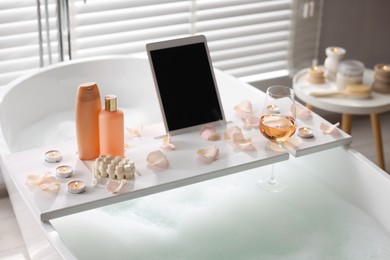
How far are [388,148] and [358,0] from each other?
0.86m

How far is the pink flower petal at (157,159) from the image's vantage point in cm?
190

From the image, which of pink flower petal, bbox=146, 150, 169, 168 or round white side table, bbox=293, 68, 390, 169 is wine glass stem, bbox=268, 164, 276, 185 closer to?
pink flower petal, bbox=146, 150, 169, 168

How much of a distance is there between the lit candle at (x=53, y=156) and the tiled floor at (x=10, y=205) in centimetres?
81

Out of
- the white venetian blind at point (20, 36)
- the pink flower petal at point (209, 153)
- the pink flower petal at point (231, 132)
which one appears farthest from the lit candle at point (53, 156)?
the white venetian blind at point (20, 36)

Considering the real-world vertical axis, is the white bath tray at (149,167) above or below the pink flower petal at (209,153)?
below

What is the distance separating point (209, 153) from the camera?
1970mm

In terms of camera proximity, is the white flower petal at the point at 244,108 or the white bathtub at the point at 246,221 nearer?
the white bathtub at the point at 246,221

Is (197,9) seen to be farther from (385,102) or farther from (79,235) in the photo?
(79,235)

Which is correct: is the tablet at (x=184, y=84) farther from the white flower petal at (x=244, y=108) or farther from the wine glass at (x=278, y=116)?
the wine glass at (x=278, y=116)

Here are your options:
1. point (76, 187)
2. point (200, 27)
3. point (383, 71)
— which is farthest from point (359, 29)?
point (76, 187)

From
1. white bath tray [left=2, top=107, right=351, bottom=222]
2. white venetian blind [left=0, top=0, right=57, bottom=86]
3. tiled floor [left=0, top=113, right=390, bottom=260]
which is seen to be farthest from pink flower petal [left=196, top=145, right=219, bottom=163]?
white venetian blind [left=0, top=0, right=57, bottom=86]

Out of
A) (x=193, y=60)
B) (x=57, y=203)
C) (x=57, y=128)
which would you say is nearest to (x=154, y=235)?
(x=57, y=203)

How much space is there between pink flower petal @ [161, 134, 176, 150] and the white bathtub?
21 cm

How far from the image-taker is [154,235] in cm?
197
